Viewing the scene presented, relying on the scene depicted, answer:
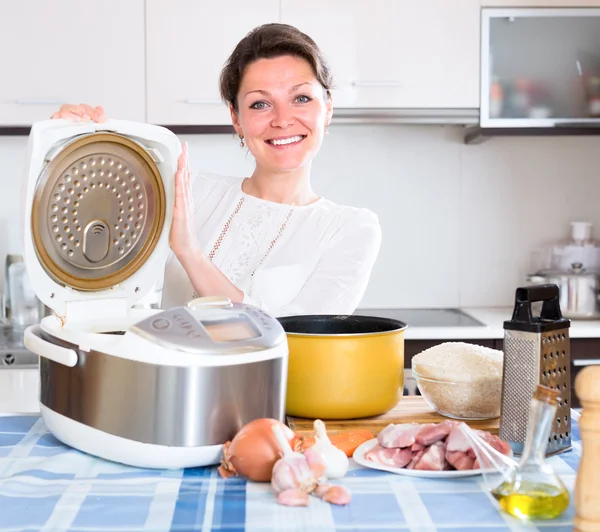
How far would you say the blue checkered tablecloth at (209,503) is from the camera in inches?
28.1

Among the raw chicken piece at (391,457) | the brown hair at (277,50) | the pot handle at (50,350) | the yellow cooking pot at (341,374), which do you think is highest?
the brown hair at (277,50)

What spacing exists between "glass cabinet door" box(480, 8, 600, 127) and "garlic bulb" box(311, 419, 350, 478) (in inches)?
73.2

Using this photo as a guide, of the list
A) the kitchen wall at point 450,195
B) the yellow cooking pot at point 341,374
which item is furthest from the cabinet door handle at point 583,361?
the yellow cooking pot at point 341,374

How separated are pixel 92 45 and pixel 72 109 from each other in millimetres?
1582

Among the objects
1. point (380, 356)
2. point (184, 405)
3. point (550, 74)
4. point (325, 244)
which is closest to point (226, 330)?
point (184, 405)

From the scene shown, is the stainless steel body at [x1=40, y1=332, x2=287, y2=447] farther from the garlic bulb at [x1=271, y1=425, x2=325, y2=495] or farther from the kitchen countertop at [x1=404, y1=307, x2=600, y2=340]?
the kitchen countertop at [x1=404, y1=307, x2=600, y2=340]

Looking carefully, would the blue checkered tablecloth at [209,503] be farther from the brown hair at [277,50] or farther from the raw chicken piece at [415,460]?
the brown hair at [277,50]

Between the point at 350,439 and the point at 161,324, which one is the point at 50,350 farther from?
the point at 350,439

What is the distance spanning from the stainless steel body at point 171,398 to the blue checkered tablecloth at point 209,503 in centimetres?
5

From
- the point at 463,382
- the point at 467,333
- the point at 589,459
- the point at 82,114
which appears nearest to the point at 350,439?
the point at 463,382

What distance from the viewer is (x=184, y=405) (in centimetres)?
83

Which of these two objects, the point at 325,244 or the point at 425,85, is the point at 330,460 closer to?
the point at 325,244

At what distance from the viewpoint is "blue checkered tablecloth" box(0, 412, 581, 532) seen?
0.71m

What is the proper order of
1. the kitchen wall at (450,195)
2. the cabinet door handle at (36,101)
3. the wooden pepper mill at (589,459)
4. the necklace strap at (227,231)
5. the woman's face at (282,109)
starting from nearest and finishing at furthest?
1. the wooden pepper mill at (589,459)
2. the woman's face at (282,109)
3. the necklace strap at (227,231)
4. the cabinet door handle at (36,101)
5. the kitchen wall at (450,195)
